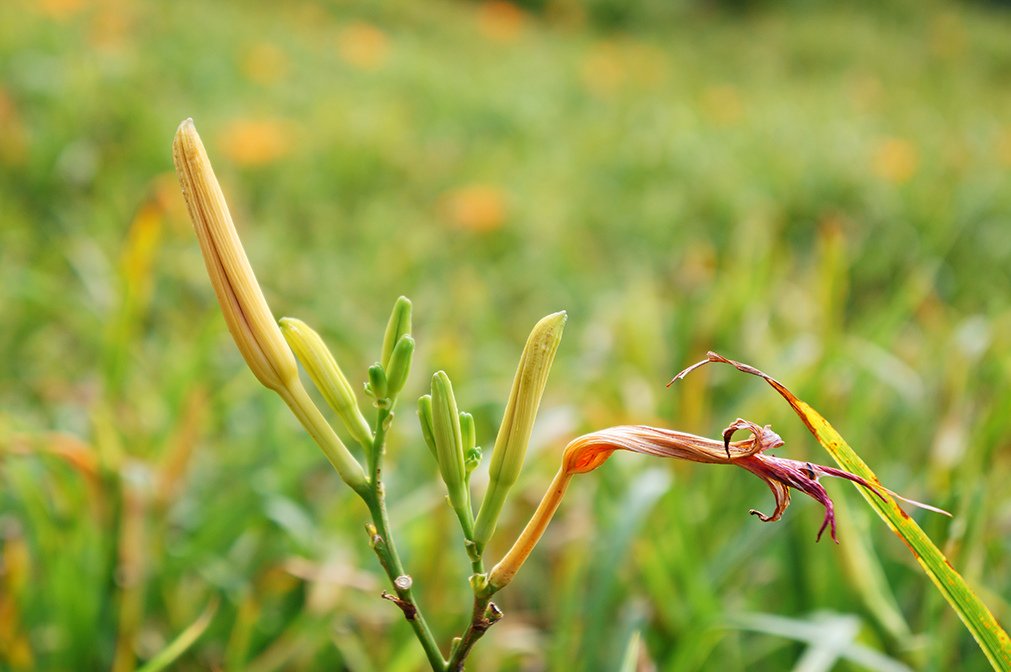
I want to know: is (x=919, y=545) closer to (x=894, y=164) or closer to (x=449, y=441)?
(x=449, y=441)

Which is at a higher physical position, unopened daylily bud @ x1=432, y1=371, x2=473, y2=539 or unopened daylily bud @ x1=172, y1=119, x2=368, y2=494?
unopened daylily bud @ x1=172, y1=119, x2=368, y2=494

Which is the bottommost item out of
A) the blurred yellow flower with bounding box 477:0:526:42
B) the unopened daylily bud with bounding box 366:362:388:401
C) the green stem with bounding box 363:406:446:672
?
the green stem with bounding box 363:406:446:672

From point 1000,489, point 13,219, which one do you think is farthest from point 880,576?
point 13,219

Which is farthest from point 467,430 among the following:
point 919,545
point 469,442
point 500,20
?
point 500,20

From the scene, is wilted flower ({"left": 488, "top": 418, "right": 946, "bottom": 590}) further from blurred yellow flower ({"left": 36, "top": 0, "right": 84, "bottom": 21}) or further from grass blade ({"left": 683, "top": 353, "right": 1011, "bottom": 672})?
blurred yellow flower ({"left": 36, "top": 0, "right": 84, "bottom": 21})

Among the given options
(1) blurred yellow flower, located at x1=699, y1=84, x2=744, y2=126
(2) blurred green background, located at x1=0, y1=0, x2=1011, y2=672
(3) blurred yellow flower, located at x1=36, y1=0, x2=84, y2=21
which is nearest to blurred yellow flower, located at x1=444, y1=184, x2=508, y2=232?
(2) blurred green background, located at x1=0, y1=0, x2=1011, y2=672

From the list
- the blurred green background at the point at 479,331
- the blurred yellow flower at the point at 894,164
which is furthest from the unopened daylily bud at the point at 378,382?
the blurred yellow flower at the point at 894,164
